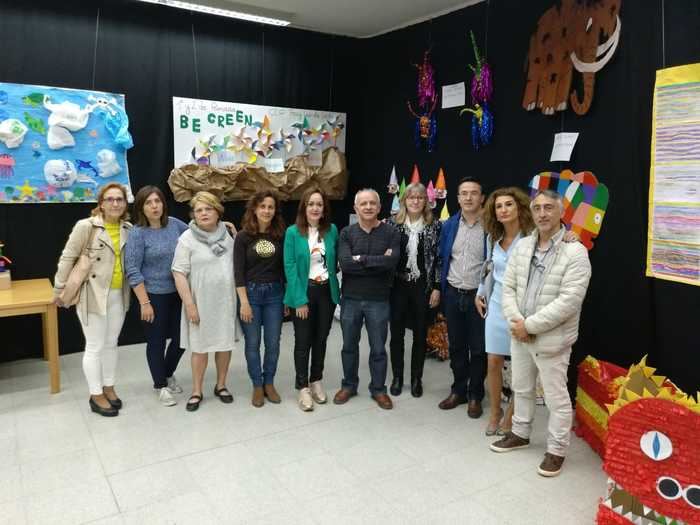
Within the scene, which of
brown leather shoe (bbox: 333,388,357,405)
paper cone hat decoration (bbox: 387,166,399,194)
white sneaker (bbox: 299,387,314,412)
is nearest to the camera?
white sneaker (bbox: 299,387,314,412)

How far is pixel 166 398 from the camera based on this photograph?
3.31 m

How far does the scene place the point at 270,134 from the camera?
4.91 metres

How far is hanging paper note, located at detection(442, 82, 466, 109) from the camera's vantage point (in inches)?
164

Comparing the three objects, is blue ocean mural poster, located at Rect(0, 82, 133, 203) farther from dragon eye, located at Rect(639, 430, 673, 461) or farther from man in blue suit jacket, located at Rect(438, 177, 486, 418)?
dragon eye, located at Rect(639, 430, 673, 461)

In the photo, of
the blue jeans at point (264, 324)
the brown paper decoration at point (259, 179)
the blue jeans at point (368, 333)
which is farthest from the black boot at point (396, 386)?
the brown paper decoration at point (259, 179)

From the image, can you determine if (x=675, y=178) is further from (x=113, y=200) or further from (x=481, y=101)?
(x=113, y=200)

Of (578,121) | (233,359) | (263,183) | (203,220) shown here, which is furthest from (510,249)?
(263,183)

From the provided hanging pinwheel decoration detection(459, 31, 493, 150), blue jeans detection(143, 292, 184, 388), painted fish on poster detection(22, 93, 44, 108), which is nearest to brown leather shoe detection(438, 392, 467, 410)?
blue jeans detection(143, 292, 184, 388)

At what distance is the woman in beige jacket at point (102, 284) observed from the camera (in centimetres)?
298

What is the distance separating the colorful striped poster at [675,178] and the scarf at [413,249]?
4.19ft

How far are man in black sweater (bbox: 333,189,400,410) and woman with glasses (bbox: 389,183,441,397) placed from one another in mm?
133

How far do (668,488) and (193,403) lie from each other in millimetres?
2500

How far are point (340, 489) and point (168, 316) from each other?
61.8 inches

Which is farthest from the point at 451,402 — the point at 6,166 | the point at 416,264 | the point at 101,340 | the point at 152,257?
the point at 6,166
